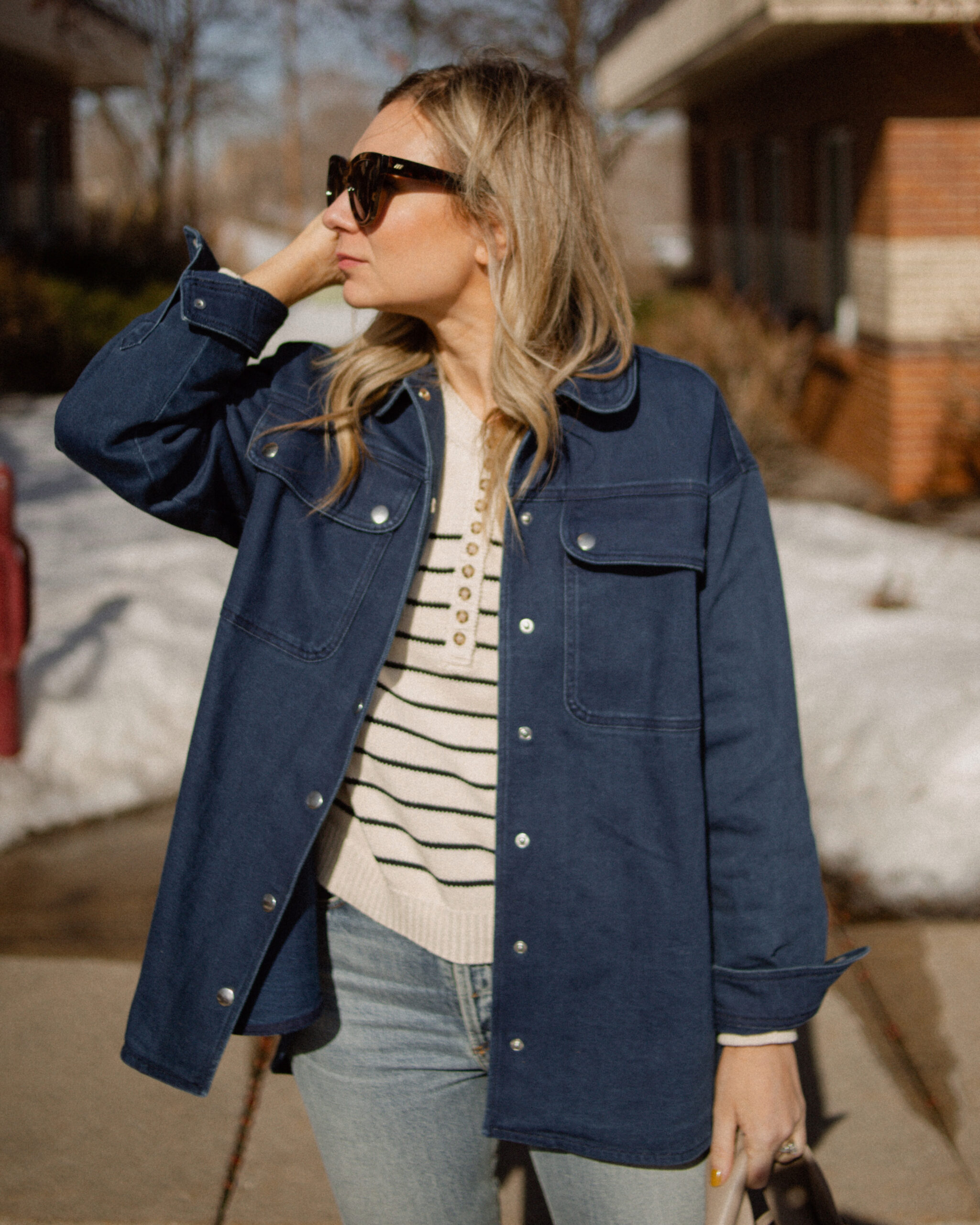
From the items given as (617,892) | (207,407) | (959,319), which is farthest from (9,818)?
(959,319)

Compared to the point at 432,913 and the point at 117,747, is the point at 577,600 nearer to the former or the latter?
the point at 432,913

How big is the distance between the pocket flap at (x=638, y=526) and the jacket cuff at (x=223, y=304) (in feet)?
1.84

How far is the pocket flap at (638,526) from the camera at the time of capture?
158 cm

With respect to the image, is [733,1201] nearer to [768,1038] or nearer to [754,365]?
[768,1038]

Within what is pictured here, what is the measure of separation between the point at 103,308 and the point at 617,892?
13875 millimetres

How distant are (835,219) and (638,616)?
10.4 m

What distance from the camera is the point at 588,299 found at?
1.78 metres

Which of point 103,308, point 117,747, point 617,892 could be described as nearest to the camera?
point 617,892

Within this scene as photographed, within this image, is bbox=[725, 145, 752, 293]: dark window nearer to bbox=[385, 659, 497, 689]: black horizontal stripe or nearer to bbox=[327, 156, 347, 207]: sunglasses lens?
bbox=[327, 156, 347, 207]: sunglasses lens

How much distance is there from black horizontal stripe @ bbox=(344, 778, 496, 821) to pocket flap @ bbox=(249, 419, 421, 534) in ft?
1.15

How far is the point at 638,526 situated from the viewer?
5.24ft

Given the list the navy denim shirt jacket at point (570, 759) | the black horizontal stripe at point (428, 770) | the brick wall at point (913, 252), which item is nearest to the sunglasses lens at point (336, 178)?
the navy denim shirt jacket at point (570, 759)

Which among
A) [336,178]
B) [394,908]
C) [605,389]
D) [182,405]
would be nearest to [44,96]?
[336,178]

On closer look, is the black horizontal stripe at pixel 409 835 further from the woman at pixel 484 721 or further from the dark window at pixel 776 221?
the dark window at pixel 776 221
